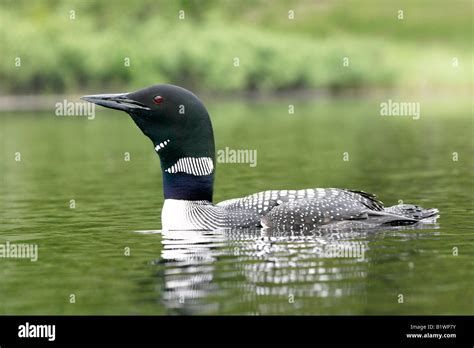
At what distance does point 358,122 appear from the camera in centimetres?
3556

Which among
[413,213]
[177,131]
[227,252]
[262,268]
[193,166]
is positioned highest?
[177,131]

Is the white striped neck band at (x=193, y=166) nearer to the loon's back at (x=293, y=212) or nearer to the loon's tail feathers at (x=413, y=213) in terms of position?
the loon's back at (x=293, y=212)

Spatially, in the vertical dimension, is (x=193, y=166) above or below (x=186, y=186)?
above

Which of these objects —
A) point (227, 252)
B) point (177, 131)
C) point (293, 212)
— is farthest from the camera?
point (177, 131)

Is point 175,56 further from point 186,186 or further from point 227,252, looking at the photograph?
point 227,252

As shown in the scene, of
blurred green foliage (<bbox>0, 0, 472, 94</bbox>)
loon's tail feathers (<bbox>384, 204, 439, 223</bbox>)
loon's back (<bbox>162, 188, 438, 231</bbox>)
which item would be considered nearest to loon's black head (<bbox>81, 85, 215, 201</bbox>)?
loon's back (<bbox>162, 188, 438, 231</bbox>)

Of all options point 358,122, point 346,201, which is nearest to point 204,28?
point 358,122

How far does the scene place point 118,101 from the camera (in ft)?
30.9

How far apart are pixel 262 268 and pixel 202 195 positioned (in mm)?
1958

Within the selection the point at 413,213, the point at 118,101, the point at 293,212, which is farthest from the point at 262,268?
the point at 118,101

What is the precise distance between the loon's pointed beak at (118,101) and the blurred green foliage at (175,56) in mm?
61006
